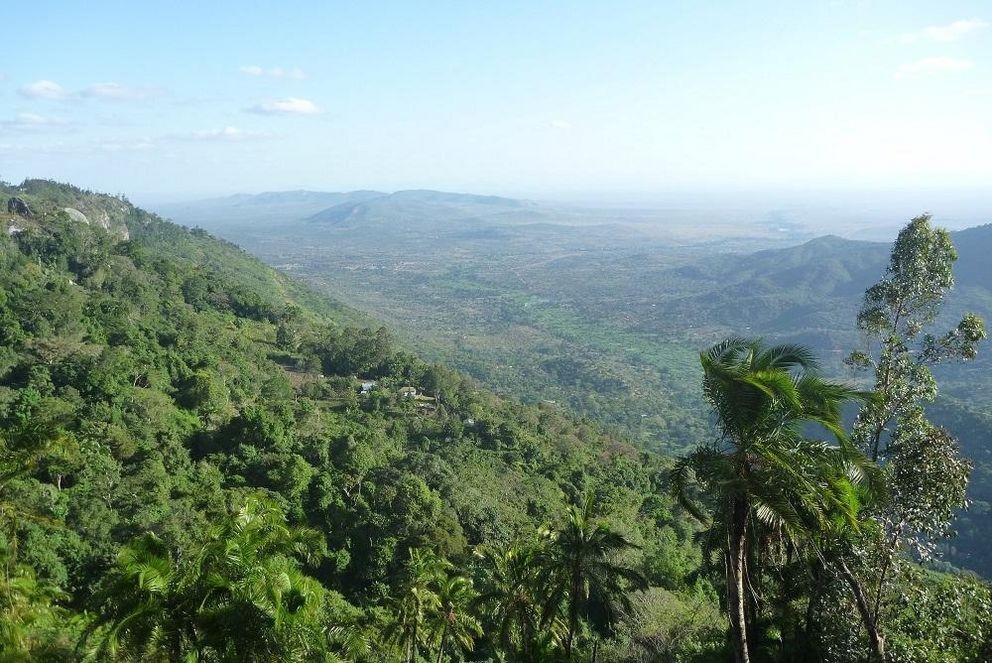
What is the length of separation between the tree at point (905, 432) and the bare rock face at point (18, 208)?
70.2 meters

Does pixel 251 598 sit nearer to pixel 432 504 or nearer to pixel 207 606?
pixel 207 606

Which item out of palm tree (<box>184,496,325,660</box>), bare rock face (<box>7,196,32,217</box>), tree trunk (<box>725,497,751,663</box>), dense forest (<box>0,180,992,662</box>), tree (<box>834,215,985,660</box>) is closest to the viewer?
palm tree (<box>184,496,325,660</box>)

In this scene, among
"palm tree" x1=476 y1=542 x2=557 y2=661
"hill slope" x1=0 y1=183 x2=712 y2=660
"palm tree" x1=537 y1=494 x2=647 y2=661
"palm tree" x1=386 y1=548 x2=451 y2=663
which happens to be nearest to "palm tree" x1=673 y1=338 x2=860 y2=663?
"palm tree" x1=537 y1=494 x2=647 y2=661

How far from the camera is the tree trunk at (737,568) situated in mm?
6934

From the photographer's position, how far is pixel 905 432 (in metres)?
8.81

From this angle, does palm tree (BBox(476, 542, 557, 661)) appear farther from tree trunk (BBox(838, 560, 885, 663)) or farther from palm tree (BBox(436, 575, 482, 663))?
tree trunk (BBox(838, 560, 885, 663))

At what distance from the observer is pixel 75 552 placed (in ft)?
56.5

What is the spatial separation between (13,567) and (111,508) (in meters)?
11.9

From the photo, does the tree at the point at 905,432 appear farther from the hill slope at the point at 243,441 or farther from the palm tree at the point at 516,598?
the hill slope at the point at 243,441

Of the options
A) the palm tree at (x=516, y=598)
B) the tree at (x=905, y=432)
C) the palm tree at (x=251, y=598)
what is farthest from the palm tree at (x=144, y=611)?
the tree at (x=905, y=432)

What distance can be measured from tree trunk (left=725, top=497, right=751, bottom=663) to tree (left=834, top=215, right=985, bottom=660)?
1.71 m

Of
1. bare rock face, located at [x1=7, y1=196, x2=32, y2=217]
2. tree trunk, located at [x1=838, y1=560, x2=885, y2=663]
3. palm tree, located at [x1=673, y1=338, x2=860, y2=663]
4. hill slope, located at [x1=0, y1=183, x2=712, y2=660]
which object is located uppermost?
bare rock face, located at [x1=7, y1=196, x2=32, y2=217]

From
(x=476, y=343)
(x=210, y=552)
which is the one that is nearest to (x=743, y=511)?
(x=210, y=552)

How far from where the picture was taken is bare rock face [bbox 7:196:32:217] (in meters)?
58.0
